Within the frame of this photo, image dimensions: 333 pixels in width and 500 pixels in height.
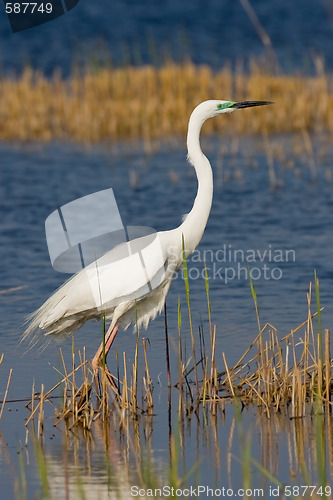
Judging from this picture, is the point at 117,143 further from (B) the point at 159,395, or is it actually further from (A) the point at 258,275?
(B) the point at 159,395

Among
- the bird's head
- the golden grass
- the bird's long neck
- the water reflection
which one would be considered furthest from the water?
the bird's head

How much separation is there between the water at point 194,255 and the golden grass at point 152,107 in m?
0.44

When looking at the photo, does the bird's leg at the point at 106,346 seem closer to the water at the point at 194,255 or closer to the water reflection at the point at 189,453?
the water at the point at 194,255

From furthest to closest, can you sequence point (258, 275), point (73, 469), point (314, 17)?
point (314, 17) → point (258, 275) → point (73, 469)

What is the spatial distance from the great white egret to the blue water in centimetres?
1410

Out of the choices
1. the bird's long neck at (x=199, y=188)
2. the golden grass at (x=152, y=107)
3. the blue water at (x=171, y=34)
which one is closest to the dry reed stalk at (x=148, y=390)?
the bird's long neck at (x=199, y=188)

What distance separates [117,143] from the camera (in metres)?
14.4

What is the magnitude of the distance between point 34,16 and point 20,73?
1.37 m

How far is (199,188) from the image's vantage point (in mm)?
5750

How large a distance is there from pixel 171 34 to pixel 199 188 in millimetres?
19731

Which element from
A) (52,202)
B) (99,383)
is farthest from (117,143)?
(99,383)

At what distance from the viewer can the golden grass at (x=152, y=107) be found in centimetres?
1430

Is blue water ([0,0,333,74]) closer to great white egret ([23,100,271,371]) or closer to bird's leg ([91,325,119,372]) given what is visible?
great white egret ([23,100,271,371])

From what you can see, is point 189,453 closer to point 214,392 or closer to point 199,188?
point 214,392
